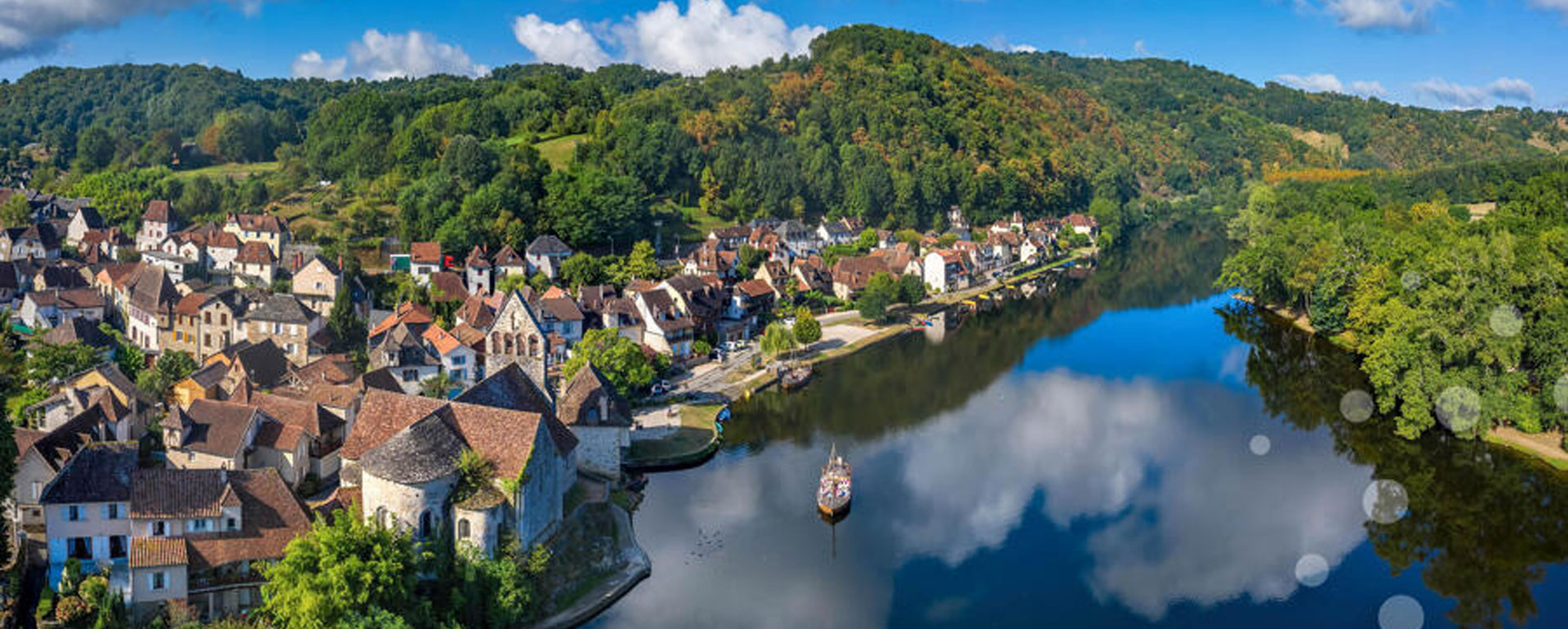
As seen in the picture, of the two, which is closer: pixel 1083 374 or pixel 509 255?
pixel 1083 374

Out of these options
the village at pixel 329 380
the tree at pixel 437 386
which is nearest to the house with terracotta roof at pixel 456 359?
the village at pixel 329 380

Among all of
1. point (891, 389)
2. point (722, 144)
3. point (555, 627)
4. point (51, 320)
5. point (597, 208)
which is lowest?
point (555, 627)

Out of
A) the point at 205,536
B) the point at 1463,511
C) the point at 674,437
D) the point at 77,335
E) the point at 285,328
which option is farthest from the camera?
the point at 285,328

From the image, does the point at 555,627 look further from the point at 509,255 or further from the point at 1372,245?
the point at 1372,245

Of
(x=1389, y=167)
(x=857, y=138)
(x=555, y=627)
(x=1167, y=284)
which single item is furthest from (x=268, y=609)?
(x=1389, y=167)

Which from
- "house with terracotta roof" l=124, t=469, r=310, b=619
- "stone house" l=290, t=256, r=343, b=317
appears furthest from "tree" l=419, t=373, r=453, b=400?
"house with terracotta roof" l=124, t=469, r=310, b=619

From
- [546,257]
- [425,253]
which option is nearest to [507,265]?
[546,257]

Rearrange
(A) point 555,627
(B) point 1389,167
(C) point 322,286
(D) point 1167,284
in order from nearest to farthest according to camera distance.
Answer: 1. (A) point 555,627
2. (C) point 322,286
3. (D) point 1167,284
4. (B) point 1389,167

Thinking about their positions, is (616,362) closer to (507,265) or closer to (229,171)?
(507,265)
